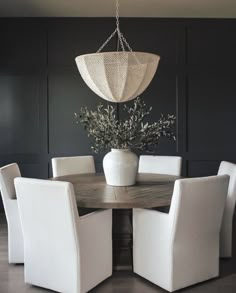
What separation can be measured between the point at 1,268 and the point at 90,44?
304 cm

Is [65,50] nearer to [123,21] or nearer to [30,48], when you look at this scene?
[30,48]

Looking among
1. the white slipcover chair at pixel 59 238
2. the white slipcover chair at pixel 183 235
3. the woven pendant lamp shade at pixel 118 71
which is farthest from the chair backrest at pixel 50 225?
the woven pendant lamp shade at pixel 118 71

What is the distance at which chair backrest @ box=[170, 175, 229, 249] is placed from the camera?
95.5 inches

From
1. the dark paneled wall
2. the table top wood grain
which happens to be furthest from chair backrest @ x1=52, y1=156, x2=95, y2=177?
the dark paneled wall

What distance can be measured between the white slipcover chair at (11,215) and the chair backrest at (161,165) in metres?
1.56

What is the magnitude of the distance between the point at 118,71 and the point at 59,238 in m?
1.28

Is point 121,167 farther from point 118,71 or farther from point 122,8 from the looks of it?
point 122,8

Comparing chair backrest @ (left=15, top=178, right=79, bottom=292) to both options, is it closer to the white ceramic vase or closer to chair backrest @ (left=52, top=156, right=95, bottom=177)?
the white ceramic vase

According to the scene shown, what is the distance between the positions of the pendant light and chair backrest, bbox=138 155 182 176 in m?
1.20

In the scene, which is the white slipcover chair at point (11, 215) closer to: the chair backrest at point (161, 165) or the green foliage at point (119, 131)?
the green foliage at point (119, 131)

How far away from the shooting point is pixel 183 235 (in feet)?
8.31

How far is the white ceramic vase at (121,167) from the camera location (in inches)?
124

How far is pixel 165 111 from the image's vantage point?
5.01 meters

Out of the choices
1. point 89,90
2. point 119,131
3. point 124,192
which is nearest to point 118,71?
point 119,131
